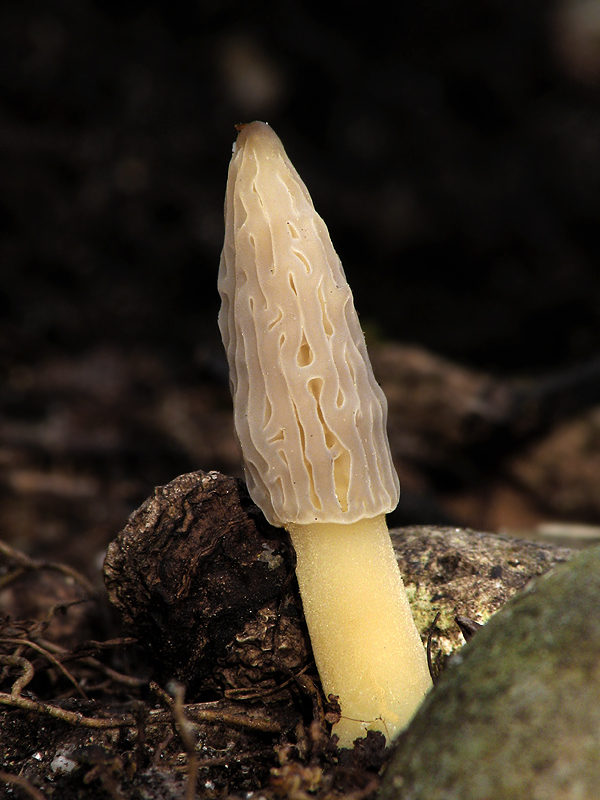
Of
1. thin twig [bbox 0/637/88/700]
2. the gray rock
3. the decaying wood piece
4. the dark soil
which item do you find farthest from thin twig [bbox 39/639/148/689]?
the dark soil

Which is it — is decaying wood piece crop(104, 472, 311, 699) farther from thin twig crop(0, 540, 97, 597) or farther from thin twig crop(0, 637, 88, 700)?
thin twig crop(0, 540, 97, 597)

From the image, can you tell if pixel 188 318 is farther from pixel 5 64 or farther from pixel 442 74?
pixel 442 74

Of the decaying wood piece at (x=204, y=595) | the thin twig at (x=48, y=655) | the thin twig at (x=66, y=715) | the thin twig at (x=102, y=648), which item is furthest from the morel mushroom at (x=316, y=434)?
the thin twig at (x=48, y=655)

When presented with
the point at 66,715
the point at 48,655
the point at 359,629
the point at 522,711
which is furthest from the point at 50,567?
the point at 522,711

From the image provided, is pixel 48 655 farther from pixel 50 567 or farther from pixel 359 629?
pixel 359 629

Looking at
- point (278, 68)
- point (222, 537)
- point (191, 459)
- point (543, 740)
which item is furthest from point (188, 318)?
point (543, 740)

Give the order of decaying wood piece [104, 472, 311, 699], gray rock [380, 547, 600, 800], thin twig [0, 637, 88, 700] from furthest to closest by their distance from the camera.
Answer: thin twig [0, 637, 88, 700]
decaying wood piece [104, 472, 311, 699]
gray rock [380, 547, 600, 800]
